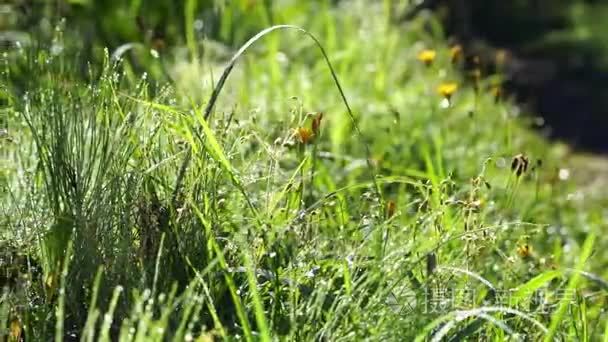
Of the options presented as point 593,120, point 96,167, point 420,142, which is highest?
point 96,167

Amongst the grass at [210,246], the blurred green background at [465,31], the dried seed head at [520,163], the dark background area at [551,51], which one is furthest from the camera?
the dark background area at [551,51]

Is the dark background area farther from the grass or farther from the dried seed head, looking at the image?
the grass

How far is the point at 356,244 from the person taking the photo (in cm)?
275

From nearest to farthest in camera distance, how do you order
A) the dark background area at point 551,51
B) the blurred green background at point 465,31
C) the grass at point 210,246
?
1. the grass at point 210,246
2. the blurred green background at point 465,31
3. the dark background area at point 551,51

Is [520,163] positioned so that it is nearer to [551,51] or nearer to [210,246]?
[210,246]

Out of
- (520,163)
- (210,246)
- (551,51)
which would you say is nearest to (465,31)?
(551,51)

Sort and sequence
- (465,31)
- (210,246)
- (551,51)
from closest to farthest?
(210,246), (465,31), (551,51)

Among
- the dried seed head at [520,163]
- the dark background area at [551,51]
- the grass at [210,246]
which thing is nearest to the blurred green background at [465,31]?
the dark background area at [551,51]

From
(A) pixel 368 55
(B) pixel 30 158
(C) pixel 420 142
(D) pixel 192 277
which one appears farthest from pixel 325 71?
(D) pixel 192 277

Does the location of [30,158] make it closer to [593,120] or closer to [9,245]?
[9,245]

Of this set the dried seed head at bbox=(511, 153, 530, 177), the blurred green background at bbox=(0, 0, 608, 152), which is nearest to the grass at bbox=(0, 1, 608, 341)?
the dried seed head at bbox=(511, 153, 530, 177)

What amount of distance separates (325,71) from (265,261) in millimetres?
2814

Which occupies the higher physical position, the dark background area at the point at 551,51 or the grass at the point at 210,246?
the grass at the point at 210,246

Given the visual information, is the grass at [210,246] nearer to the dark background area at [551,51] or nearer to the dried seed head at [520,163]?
the dried seed head at [520,163]
